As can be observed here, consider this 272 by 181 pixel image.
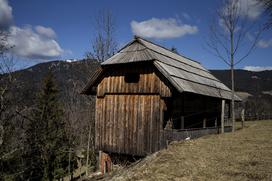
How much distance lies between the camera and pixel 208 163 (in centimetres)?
1008

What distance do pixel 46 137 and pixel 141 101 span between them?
9.05 m

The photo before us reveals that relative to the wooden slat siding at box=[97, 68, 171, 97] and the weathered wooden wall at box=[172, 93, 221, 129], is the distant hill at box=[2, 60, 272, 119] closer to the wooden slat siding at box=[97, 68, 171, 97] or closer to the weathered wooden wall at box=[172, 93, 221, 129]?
the wooden slat siding at box=[97, 68, 171, 97]

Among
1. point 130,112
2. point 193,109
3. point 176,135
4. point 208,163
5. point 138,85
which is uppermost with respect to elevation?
point 138,85

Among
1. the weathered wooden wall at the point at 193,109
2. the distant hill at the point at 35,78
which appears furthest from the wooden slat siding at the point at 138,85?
the distant hill at the point at 35,78

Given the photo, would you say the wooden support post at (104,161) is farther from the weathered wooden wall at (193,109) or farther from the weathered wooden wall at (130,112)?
the weathered wooden wall at (193,109)

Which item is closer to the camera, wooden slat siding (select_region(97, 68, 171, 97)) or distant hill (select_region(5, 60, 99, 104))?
distant hill (select_region(5, 60, 99, 104))

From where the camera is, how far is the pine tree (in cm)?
2127

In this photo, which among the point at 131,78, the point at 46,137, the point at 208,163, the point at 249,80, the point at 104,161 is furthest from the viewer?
the point at 249,80

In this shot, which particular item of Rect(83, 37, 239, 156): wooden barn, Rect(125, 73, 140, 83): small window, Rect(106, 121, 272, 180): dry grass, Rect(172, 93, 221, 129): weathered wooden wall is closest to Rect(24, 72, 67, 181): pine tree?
Rect(83, 37, 239, 156): wooden barn

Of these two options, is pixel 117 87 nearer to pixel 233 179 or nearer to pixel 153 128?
pixel 153 128

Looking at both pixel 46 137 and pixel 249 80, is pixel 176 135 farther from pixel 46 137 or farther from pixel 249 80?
pixel 249 80

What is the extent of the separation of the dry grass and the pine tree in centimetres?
952

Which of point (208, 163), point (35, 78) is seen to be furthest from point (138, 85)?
point (35, 78)

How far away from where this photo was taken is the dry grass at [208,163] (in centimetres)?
880
